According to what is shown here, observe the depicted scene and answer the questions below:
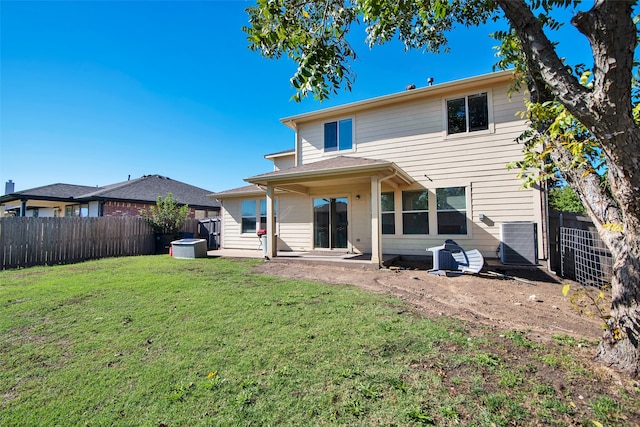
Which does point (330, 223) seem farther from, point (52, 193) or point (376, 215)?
point (52, 193)

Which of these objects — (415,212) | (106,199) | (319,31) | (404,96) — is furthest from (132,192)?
(319,31)

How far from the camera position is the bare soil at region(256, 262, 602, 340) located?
12.0ft

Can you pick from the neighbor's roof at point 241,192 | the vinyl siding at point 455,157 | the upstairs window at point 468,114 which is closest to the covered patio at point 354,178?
the vinyl siding at point 455,157

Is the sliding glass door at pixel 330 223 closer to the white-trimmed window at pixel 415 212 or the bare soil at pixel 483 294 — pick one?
the white-trimmed window at pixel 415 212

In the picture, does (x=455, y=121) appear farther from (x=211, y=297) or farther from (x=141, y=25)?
(x=141, y=25)

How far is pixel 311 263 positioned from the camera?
8.77 metres

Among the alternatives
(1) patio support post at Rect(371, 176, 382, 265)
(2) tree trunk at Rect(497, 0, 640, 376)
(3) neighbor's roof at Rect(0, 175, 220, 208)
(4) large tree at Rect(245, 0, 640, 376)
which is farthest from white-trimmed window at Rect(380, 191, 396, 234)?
(3) neighbor's roof at Rect(0, 175, 220, 208)

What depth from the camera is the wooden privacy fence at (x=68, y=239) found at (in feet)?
28.3

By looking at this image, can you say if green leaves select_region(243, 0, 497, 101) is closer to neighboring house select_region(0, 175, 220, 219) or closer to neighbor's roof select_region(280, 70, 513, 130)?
neighbor's roof select_region(280, 70, 513, 130)

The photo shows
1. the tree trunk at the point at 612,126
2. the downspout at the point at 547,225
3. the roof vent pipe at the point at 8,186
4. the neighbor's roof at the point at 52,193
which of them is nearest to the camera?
the tree trunk at the point at 612,126

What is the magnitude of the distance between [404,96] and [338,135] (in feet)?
9.47

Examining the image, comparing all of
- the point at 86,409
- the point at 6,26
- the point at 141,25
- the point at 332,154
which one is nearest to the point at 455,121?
the point at 332,154

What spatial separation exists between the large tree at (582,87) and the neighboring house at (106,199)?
17396 millimetres

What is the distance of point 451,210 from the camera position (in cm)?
905
